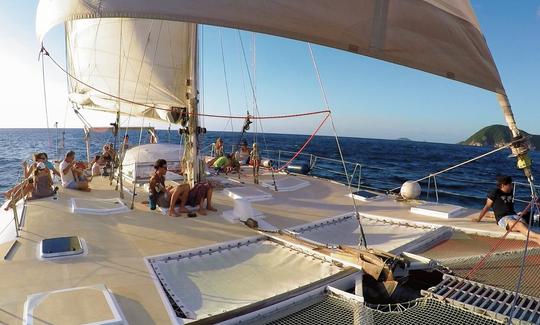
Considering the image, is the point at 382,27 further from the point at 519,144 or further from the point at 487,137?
the point at 487,137

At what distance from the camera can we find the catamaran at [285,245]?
261cm

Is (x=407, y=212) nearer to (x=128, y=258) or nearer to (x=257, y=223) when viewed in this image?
(x=257, y=223)

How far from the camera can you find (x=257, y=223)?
648cm

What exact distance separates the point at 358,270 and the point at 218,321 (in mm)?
2002

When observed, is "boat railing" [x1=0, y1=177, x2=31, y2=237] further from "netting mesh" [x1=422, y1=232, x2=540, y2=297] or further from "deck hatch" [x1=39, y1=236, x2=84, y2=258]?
"netting mesh" [x1=422, y1=232, x2=540, y2=297]

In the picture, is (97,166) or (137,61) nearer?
(137,61)

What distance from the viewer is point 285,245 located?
5570 millimetres

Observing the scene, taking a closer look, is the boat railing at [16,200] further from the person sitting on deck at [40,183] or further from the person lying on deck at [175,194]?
the person lying on deck at [175,194]

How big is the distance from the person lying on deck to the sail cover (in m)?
4.88

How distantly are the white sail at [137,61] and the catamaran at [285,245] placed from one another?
810 millimetres

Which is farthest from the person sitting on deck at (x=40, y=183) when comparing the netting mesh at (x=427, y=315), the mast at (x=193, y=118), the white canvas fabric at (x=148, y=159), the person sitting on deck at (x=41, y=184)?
the netting mesh at (x=427, y=315)

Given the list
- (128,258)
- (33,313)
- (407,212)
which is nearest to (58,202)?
(128,258)

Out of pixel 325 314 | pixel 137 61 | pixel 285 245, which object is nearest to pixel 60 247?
pixel 285 245

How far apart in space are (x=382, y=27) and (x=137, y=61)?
30.3 feet
